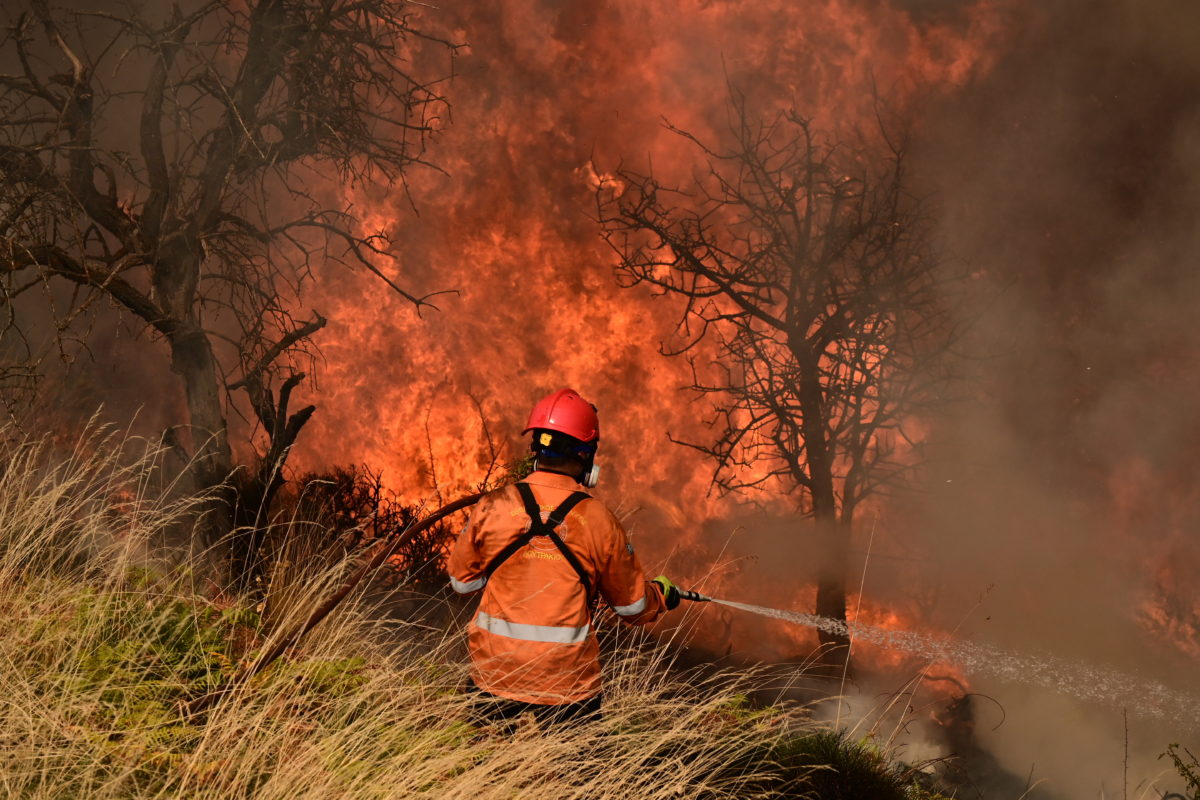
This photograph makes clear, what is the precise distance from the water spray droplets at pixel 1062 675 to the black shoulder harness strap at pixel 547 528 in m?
10.0

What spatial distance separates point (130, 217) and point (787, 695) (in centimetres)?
1065

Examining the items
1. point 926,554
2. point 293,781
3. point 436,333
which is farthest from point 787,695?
point 293,781

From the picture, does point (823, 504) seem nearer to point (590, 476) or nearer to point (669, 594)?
point (669, 594)

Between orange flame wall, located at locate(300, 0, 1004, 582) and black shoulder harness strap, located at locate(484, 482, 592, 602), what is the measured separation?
11.9 m

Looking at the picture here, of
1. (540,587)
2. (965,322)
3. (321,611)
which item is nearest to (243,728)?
(321,611)

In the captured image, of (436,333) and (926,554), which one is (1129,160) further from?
(436,333)

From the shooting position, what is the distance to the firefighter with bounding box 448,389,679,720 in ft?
13.6

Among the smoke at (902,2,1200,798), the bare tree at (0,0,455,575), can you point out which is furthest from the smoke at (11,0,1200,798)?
the bare tree at (0,0,455,575)

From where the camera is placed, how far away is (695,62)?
606 inches

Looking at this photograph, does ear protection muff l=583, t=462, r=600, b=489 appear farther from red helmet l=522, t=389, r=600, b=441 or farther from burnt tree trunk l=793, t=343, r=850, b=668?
burnt tree trunk l=793, t=343, r=850, b=668

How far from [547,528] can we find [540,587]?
26 cm

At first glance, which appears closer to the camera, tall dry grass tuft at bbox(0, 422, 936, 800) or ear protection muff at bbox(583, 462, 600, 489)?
tall dry grass tuft at bbox(0, 422, 936, 800)

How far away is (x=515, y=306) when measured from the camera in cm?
1681

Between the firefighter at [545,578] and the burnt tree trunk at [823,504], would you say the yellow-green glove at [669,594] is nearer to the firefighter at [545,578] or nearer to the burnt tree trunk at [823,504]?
the firefighter at [545,578]
